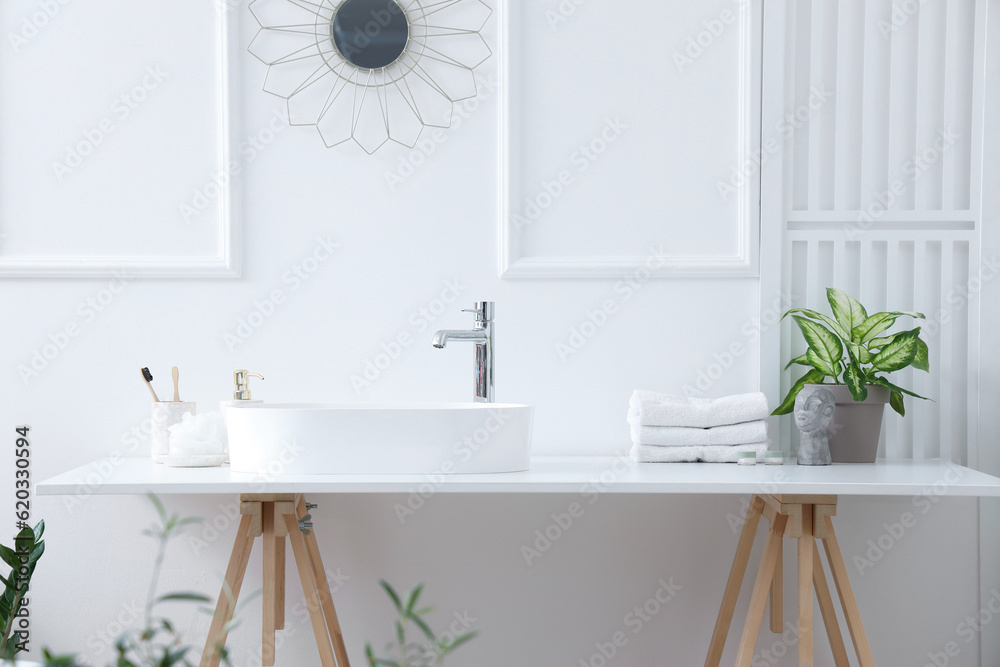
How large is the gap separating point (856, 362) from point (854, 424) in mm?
129

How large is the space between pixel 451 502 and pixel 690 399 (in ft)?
1.93

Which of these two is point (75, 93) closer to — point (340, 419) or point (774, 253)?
point (340, 419)

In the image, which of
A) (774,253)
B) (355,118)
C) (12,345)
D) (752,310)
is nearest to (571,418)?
(752,310)

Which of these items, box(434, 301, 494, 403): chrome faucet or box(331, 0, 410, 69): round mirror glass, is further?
box(331, 0, 410, 69): round mirror glass

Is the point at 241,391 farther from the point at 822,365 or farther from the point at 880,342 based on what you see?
the point at 880,342

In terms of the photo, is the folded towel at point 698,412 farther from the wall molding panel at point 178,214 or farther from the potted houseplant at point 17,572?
the potted houseplant at point 17,572

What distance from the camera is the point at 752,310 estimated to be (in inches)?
70.0

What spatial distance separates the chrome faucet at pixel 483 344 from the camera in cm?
166

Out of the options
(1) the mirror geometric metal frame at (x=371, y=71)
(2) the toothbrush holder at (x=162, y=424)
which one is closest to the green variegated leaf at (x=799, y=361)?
(1) the mirror geometric metal frame at (x=371, y=71)

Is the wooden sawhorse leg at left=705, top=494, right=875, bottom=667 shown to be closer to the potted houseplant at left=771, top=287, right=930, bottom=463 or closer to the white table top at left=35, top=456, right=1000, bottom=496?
the white table top at left=35, top=456, right=1000, bottom=496

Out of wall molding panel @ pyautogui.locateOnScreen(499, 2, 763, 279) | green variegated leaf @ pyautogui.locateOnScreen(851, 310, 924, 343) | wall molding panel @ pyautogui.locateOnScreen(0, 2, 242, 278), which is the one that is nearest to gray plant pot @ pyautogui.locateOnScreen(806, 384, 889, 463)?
green variegated leaf @ pyautogui.locateOnScreen(851, 310, 924, 343)

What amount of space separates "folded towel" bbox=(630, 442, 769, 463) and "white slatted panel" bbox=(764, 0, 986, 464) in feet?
0.77

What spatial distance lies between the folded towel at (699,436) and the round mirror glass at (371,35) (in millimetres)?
1019

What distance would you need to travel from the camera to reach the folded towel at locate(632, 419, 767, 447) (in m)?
1.59
